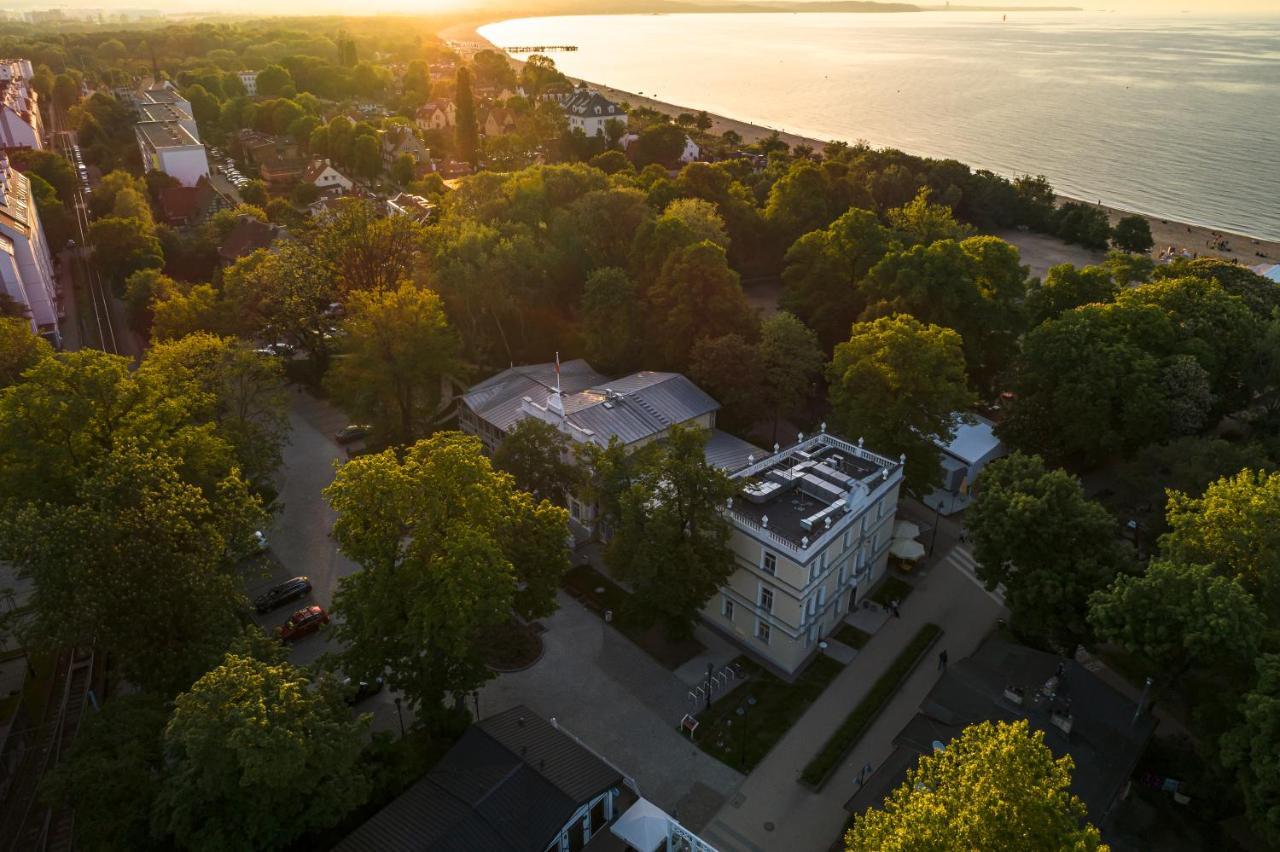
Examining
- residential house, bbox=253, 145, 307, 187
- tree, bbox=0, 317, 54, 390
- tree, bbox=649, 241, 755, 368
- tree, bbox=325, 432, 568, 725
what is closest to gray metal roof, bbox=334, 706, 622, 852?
tree, bbox=325, 432, 568, 725

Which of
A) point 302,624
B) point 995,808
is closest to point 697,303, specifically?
point 302,624

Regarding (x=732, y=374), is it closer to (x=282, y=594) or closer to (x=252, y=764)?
(x=282, y=594)

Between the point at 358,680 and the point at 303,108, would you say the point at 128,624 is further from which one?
the point at 303,108

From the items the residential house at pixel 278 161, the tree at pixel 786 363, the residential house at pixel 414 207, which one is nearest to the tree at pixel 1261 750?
Result: the tree at pixel 786 363

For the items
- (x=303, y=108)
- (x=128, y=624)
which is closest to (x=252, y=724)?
(x=128, y=624)

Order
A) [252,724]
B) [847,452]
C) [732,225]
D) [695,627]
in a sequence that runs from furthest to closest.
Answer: [732,225] → [847,452] → [695,627] → [252,724]

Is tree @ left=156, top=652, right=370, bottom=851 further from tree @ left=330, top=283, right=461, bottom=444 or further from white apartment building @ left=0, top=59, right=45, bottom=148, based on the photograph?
white apartment building @ left=0, top=59, right=45, bottom=148
